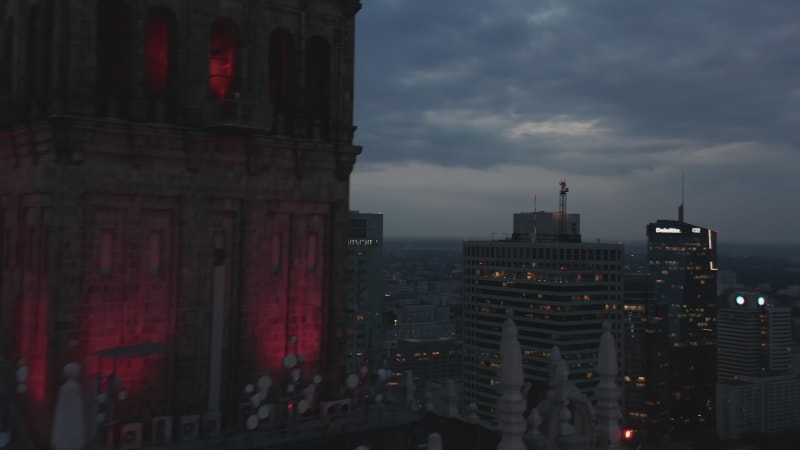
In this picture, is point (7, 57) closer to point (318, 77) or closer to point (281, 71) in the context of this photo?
point (281, 71)

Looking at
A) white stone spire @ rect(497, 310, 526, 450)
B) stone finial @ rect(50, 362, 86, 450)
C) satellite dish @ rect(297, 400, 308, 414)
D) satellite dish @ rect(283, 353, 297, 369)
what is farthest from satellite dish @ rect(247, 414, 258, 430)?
stone finial @ rect(50, 362, 86, 450)

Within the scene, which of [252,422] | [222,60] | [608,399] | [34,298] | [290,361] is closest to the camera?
Result: [34,298]

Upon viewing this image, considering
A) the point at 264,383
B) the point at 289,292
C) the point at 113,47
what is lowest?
the point at 264,383

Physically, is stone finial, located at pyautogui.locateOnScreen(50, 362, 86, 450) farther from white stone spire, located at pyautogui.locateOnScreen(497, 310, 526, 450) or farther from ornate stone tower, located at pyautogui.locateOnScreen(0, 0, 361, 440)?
white stone spire, located at pyautogui.locateOnScreen(497, 310, 526, 450)

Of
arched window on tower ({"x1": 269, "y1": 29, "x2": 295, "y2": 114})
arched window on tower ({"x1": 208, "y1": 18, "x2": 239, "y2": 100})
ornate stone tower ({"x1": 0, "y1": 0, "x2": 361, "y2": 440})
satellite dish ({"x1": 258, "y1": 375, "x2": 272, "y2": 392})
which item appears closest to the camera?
ornate stone tower ({"x1": 0, "y1": 0, "x2": 361, "y2": 440})

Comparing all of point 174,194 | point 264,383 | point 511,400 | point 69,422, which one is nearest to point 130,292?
point 174,194

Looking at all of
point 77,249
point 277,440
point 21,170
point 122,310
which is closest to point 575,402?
point 277,440

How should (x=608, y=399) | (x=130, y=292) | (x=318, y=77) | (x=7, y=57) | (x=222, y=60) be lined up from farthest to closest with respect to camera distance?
(x=318, y=77)
(x=222, y=60)
(x=7, y=57)
(x=130, y=292)
(x=608, y=399)

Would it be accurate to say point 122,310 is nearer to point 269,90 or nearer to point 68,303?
point 68,303
